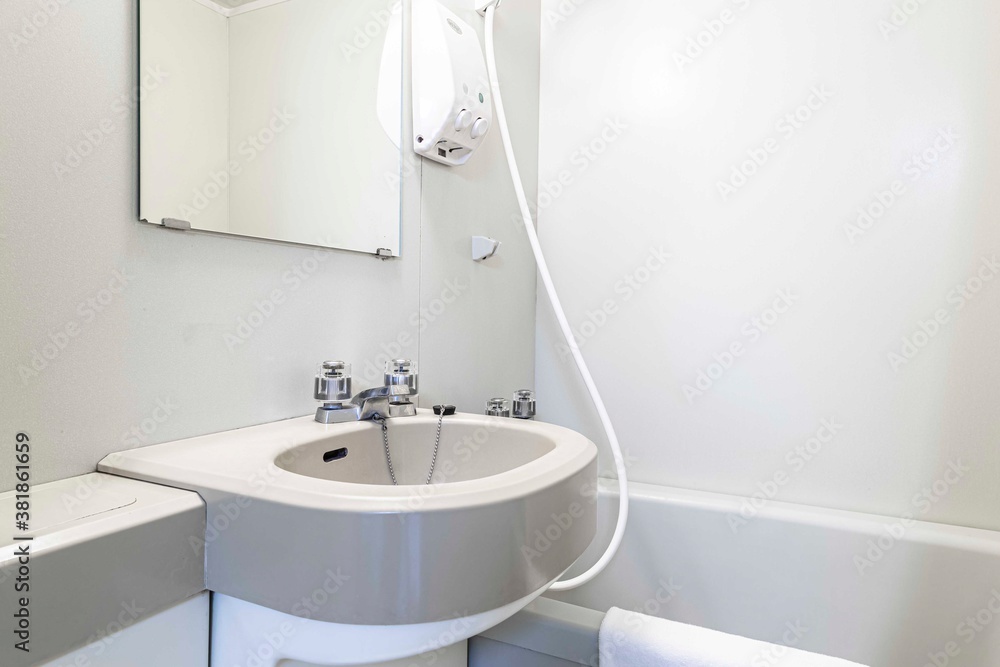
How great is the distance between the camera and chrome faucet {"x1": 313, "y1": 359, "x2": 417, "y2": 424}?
78 centimetres

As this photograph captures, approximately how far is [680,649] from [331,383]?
547 millimetres

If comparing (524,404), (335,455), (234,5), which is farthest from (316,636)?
(234,5)

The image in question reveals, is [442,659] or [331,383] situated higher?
[331,383]

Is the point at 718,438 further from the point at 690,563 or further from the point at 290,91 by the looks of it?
the point at 290,91

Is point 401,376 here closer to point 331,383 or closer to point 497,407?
point 331,383
